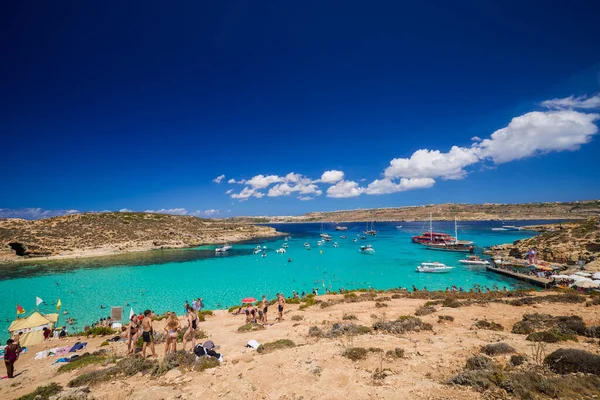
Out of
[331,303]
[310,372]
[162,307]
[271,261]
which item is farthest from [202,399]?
[271,261]

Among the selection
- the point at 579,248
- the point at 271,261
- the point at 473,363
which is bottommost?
the point at 271,261

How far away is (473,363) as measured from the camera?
9078 millimetres

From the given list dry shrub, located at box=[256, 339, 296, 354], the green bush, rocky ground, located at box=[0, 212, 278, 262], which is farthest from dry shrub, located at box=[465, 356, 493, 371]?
rocky ground, located at box=[0, 212, 278, 262]

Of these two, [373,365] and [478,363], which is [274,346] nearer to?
[373,365]

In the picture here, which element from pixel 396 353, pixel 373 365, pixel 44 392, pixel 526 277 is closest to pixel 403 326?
pixel 396 353

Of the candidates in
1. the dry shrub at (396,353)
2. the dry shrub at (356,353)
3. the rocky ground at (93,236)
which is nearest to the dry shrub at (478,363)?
the dry shrub at (396,353)

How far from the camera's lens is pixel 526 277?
3834 centimetres

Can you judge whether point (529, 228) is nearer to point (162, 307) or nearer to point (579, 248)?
point (579, 248)

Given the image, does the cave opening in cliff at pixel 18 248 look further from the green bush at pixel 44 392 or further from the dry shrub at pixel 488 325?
the dry shrub at pixel 488 325

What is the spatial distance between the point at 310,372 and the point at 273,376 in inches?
51.5

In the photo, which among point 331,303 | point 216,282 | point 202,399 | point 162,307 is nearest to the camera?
point 202,399

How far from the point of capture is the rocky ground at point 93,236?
220ft

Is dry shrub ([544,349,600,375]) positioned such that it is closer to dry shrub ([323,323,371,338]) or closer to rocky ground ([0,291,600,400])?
Answer: rocky ground ([0,291,600,400])

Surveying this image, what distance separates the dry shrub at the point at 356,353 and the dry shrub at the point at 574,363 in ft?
18.9
